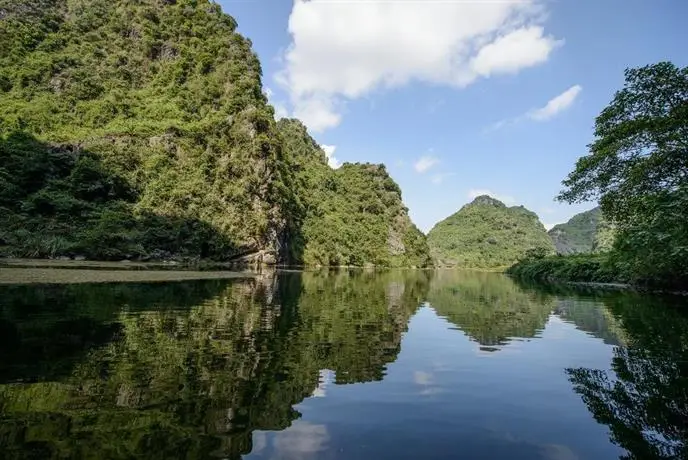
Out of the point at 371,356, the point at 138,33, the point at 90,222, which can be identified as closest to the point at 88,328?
the point at 371,356

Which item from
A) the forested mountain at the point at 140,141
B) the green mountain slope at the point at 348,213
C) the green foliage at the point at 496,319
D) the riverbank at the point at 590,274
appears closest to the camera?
the green foliage at the point at 496,319

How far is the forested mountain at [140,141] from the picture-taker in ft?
186

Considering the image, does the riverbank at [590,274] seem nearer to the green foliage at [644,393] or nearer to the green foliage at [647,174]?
the green foliage at [647,174]

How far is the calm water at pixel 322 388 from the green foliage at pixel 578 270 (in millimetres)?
30418

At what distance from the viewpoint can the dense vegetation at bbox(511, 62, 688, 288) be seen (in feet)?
80.0

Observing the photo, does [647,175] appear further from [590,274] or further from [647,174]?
[590,274]

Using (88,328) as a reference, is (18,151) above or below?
above

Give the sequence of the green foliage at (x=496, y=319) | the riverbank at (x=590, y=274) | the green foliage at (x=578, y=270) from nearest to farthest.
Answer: the green foliage at (x=496, y=319), the riverbank at (x=590, y=274), the green foliage at (x=578, y=270)

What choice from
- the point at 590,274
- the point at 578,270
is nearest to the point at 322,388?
the point at 590,274

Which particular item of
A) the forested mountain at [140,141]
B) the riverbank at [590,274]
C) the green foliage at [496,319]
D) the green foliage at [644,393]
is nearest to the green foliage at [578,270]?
the riverbank at [590,274]

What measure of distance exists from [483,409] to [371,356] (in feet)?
12.8

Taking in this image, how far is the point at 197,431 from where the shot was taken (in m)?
5.67

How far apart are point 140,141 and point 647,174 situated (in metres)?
69.2

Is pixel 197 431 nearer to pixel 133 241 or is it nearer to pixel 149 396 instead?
pixel 149 396
